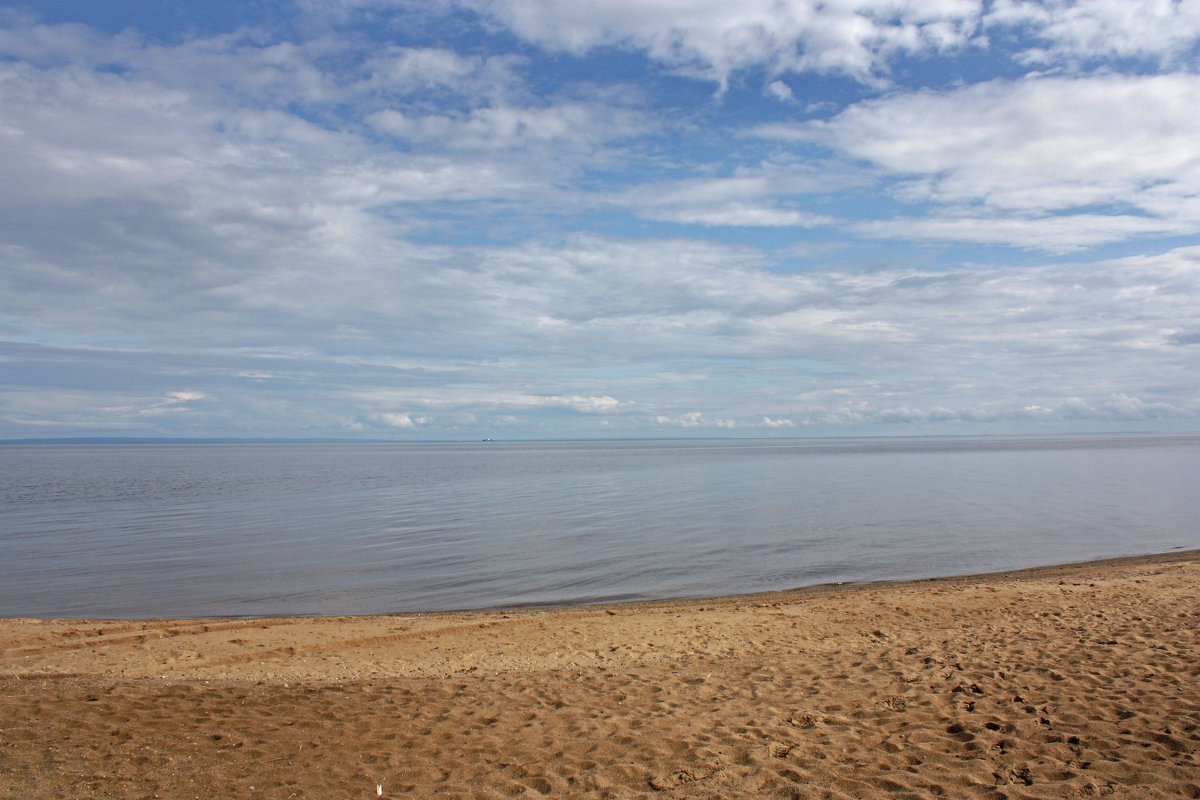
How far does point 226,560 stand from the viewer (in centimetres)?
2242

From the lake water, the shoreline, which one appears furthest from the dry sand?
the lake water

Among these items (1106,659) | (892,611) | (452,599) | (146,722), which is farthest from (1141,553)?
(146,722)

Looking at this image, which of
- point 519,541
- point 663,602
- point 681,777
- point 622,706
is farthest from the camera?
point 519,541

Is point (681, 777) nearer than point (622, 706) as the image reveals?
Yes

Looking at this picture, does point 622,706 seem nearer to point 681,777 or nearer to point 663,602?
point 681,777

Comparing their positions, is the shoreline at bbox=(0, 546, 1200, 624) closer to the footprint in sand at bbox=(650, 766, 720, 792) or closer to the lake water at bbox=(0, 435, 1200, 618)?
the lake water at bbox=(0, 435, 1200, 618)

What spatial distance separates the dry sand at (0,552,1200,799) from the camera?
6406 mm

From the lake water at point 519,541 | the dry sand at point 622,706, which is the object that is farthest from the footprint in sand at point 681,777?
the lake water at point 519,541

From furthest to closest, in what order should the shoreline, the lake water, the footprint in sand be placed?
the lake water
the shoreline
the footprint in sand

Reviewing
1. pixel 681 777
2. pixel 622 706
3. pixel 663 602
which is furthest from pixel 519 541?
pixel 681 777

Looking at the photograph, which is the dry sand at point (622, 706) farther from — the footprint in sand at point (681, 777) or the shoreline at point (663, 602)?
the shoreline at point (663, 602)

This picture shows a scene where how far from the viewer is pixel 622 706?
8.50 meters

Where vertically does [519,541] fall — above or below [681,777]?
below

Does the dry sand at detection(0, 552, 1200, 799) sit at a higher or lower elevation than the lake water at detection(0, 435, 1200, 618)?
higher
